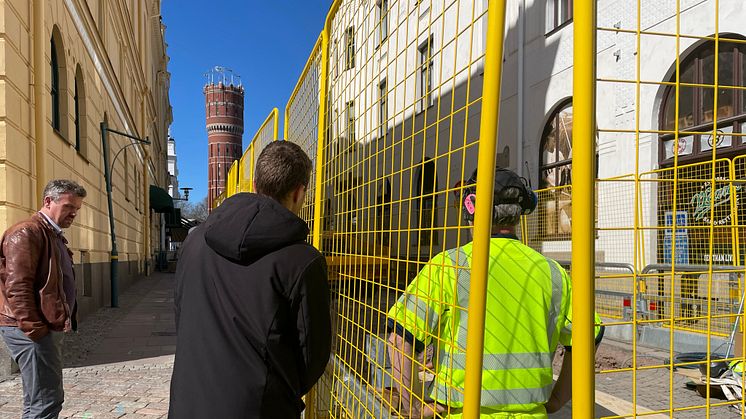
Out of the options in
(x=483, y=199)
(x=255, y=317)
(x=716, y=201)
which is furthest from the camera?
(x=716, y=201)

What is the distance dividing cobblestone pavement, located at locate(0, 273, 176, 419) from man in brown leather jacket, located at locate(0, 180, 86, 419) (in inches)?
64.5

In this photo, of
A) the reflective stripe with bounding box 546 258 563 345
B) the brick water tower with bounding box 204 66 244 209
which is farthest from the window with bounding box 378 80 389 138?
the brick water tower with bounding box 204 66 244 209

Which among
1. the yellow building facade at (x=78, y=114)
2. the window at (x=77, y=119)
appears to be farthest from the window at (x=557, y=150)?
the window at (x=77, y=119)

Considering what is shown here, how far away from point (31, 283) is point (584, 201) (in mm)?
3325

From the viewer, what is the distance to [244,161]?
306 inches

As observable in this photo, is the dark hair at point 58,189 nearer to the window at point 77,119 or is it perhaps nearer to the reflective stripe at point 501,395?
the reflective stripe at point 501,395

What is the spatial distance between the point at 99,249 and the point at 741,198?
40.0 feet

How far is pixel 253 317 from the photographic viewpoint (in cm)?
168

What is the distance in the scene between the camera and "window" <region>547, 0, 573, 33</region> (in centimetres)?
1184

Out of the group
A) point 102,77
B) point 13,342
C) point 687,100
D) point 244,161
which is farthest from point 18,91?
point 687,100

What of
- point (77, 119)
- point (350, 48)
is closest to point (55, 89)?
point (77, 119)

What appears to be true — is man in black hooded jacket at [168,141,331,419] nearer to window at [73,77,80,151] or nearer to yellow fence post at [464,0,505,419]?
yellow fence post at [464,0,505,419]

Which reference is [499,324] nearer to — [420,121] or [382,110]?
[420,121]

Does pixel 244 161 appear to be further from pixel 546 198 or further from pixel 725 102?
pixel 725 102
